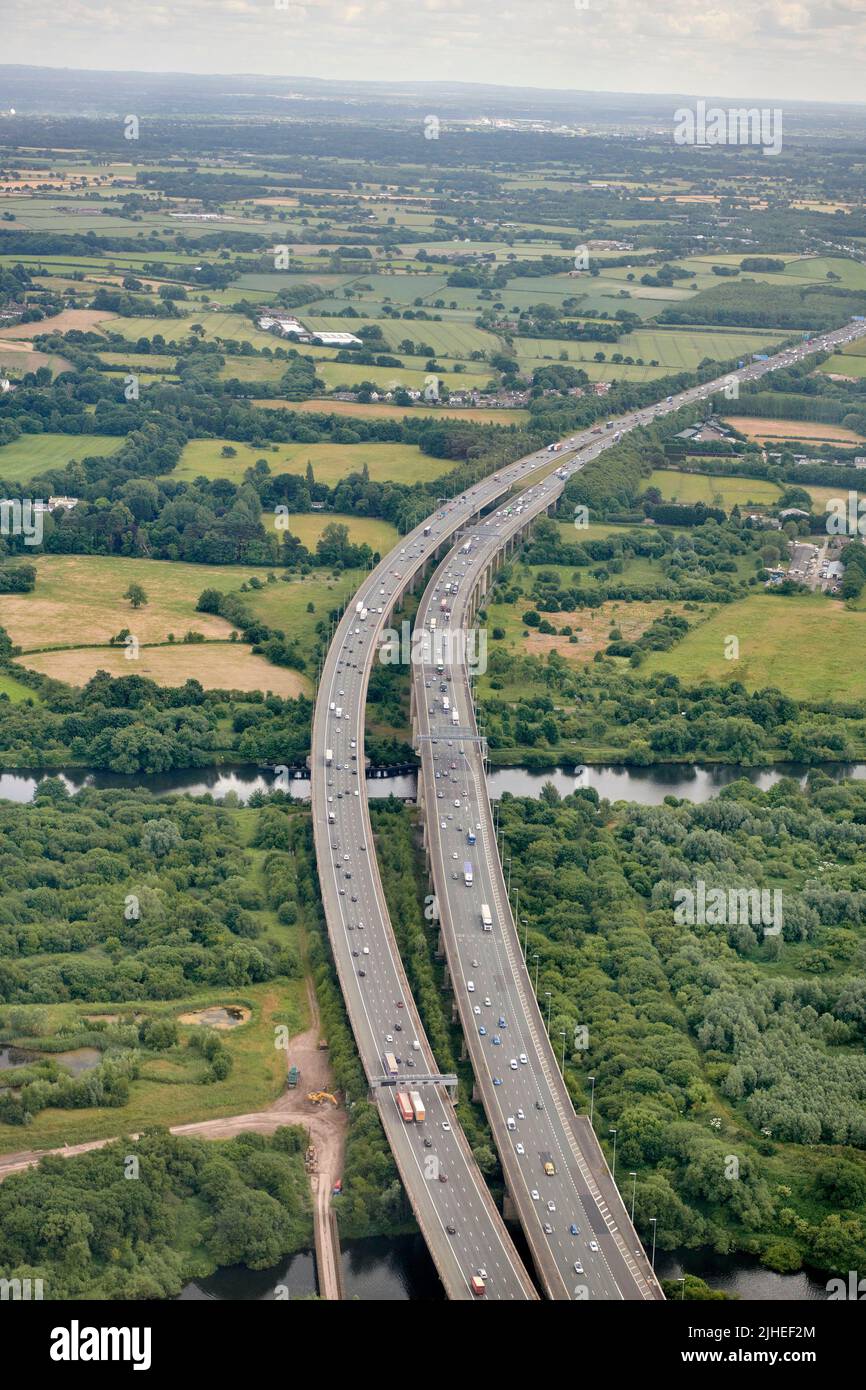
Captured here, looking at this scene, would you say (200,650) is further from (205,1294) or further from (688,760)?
(205,1294)

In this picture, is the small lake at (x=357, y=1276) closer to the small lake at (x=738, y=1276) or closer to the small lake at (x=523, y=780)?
the small lake at (x=738, y=1276)

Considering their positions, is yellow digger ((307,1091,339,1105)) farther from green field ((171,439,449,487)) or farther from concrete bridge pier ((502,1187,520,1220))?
green field ((171,439,449,487))

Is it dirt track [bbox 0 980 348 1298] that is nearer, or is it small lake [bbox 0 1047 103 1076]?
dirt track [bbox 0 980 348 1298]

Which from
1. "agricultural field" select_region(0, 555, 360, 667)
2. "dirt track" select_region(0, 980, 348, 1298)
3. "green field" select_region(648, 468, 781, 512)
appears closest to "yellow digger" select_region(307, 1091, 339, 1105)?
"dirt track" select_region(0, 980, 348, 1298)

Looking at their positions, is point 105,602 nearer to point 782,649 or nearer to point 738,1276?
point 782,649

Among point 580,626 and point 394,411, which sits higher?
point 394,411

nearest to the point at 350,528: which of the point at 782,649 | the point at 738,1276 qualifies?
the point at 782,649

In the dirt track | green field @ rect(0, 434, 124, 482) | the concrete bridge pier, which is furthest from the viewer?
green field @ rect(0, 434, 124, 482)
